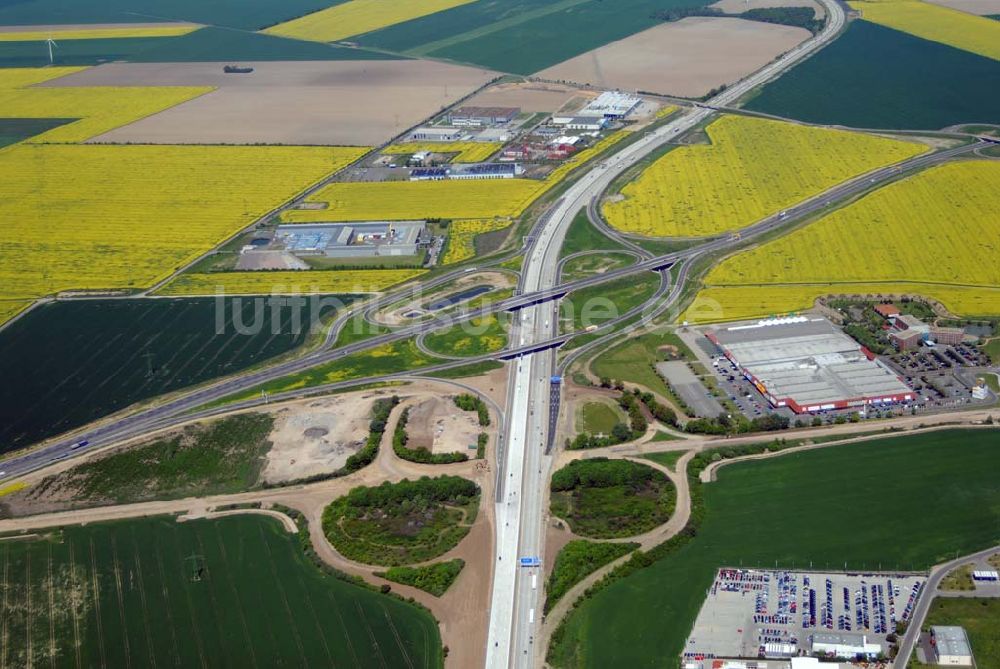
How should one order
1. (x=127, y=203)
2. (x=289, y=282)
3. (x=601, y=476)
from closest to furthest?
(x=601, y=476) < (x=289, y=282) < (x=127, y=203)

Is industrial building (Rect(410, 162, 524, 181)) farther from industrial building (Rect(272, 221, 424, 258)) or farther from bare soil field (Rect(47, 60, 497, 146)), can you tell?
bare soil field (Rect(47, 60, 497, 146))

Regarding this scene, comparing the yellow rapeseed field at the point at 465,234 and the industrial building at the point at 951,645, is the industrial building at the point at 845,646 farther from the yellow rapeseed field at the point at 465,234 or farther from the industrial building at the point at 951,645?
the yellow rapeseed field at the point at 465,234

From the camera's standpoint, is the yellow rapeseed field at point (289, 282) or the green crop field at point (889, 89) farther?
the green crop field at point (889, 89)

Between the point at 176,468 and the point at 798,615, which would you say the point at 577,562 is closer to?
the point at 798,615

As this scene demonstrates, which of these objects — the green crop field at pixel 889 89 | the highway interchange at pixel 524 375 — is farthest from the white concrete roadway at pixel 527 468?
the green crop field at pixel 889 89

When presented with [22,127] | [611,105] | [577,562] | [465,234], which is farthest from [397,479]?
[22,127]

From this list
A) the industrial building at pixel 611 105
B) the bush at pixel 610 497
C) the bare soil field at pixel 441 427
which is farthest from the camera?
the industrial building at pixel 611 105

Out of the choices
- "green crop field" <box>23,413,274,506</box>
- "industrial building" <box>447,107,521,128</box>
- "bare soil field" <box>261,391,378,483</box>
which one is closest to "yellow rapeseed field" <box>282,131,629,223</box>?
"industrial building" <box>447,107,521,128</box>

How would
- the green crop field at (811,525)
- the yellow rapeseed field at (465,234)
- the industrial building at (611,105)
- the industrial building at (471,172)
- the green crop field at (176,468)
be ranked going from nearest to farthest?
the green crop field at (811,525) → the green crop field at (176,468) → the yellow rapeseed field at (465,234) → the industrial building at (471,172) → the industrial building at (611,105)
